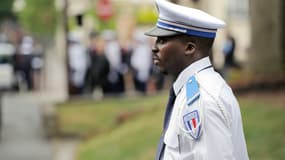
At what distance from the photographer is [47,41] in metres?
35.7

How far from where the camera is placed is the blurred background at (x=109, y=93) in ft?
43.2

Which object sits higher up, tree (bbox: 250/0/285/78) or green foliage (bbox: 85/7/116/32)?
tree (bbox: 250/0/285/78)

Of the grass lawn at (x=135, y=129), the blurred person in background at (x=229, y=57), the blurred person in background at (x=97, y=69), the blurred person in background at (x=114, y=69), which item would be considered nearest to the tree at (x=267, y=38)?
the grass lawn at (x=135, y=129)

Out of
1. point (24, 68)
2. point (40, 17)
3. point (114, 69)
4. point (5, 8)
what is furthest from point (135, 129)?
point (5, 8)

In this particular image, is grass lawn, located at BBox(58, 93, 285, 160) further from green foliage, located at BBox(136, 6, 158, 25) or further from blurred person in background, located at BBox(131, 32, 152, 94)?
green foliage, located at BBox(136, 6, 158, 25)

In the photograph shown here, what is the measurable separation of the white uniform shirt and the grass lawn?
254 inches

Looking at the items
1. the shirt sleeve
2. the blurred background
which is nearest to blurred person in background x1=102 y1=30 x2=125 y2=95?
the blurred background

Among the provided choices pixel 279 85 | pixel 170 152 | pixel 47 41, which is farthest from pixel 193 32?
pixel 47 41

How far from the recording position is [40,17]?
115ft

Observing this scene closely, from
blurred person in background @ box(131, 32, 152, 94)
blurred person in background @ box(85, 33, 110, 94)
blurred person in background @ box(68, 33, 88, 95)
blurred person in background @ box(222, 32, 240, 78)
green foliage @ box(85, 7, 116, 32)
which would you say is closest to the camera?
blurred person in background @ box(222, 32, 240, 78)

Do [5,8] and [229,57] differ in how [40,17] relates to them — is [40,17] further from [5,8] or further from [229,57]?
[5,8]

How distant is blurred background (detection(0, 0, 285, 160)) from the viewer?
519 inches

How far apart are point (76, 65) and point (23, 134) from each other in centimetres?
803

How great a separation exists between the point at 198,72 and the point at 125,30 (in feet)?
97.4
